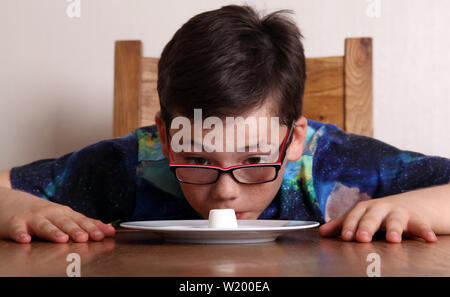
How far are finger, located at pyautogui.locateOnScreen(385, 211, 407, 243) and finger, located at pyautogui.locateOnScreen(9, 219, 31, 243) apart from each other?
1.58 feet

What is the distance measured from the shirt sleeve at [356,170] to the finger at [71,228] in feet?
2.14

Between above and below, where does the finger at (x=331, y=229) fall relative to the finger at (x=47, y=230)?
below

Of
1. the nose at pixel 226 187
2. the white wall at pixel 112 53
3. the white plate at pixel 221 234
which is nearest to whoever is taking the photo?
the white plate at pixel 221 234

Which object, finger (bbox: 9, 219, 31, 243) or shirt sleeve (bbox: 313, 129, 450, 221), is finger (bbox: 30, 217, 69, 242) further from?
shirt sleeve (bbox: 313, 129, 450, 221)

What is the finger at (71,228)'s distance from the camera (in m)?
0.72

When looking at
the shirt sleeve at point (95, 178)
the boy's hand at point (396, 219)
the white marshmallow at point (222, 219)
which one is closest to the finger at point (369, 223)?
the boy's hand at point (396, 219)

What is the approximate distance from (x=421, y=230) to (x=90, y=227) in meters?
0.46

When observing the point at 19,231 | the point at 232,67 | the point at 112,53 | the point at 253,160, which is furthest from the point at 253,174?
the point at 112,53

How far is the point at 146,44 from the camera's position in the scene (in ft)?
5.56

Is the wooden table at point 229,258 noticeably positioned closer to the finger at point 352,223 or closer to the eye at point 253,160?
the finger at point 352,223

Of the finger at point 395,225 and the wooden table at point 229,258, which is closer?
the wooden table at point 229,258

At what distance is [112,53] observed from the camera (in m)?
1.71

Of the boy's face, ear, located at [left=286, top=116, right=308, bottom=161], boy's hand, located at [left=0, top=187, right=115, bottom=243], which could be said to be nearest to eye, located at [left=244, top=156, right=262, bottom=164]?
the boy's face

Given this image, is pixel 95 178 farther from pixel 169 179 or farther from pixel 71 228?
pixel 71 228
